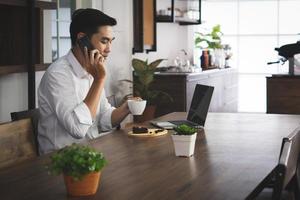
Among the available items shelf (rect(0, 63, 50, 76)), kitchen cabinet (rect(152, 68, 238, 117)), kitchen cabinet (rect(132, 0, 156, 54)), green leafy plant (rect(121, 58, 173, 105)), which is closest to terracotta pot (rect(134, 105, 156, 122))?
green leafy plant (rect(121, 58, 173, 105))

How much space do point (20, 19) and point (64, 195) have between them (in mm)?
2289

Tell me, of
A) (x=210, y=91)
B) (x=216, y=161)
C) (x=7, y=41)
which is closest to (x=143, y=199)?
(x=216, y=161)

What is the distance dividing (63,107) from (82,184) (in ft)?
3.46

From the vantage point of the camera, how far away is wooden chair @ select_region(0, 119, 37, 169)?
2.40 meters

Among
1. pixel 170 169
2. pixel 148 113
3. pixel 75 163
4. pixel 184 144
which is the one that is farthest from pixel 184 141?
pixel 148 113

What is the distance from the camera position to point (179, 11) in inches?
290

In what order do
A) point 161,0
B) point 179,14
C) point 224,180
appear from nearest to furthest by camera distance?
point 224,180 < point 161,0 < point 179,14

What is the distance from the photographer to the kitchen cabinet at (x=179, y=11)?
6652mm

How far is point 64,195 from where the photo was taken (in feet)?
5.59

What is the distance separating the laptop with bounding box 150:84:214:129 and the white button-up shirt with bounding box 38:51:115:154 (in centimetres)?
42

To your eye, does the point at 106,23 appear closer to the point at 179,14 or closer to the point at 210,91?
the point at 210,91

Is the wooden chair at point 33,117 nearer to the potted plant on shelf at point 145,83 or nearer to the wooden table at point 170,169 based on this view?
the wooden table at point 170,169

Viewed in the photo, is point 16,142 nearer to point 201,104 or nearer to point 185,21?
point 201,104

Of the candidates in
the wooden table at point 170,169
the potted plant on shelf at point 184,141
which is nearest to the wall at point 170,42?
the wooden table at point 170,169
